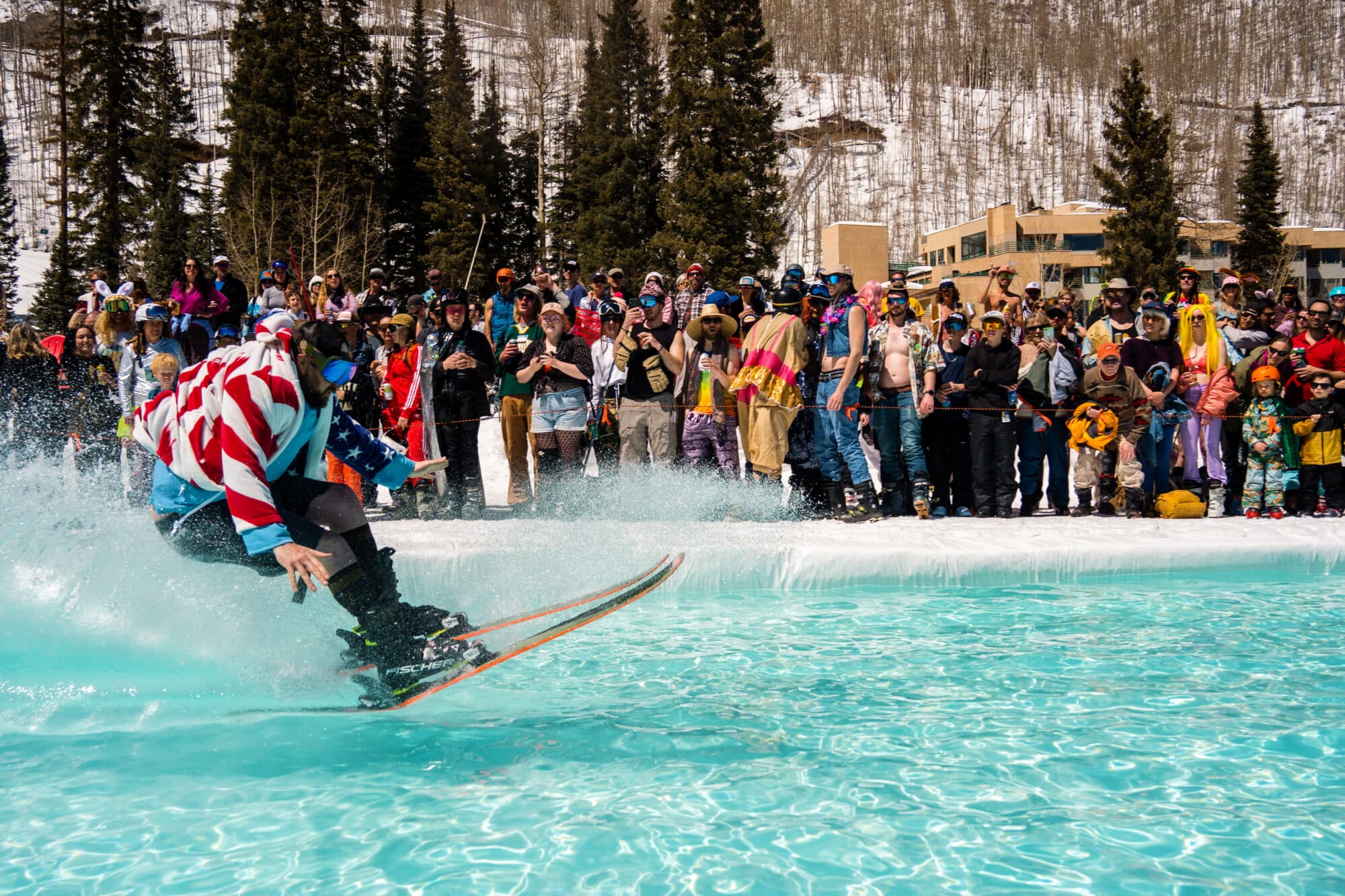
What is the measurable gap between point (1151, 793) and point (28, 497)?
270 inches

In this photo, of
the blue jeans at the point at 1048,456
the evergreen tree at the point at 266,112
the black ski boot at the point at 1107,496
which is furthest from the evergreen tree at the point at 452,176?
the black ski boot at the point at 1107,496

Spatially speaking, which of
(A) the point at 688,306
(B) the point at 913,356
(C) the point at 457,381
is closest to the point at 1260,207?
(A) the point at 688,306

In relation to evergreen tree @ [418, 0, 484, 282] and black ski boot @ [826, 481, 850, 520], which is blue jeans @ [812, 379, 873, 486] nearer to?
black ski boot @ [826, 481, 850, 520]

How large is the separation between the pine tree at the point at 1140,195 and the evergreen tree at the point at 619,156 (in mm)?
16106

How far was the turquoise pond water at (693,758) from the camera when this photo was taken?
123 inches

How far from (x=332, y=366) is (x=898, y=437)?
5708mm

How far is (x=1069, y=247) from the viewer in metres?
63.4

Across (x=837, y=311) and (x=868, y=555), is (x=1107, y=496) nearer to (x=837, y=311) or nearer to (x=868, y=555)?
(x=837, y=311)

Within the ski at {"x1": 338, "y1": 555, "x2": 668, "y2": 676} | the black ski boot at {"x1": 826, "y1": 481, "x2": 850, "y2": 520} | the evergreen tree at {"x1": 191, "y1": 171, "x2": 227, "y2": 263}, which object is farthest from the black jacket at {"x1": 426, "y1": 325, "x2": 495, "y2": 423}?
the evergreen tree at {"x1": 191, "y1": 171, "x2": 227, "y2": 263}

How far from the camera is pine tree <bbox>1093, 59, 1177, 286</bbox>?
36.8 meters

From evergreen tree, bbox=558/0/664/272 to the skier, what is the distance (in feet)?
101

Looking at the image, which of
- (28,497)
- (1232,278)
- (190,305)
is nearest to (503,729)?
(28,497)

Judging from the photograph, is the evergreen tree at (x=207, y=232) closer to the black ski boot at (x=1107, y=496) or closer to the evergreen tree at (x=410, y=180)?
the evergreen tree at (x=410, y=180)

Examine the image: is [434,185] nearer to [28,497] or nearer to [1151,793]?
[28,497]
